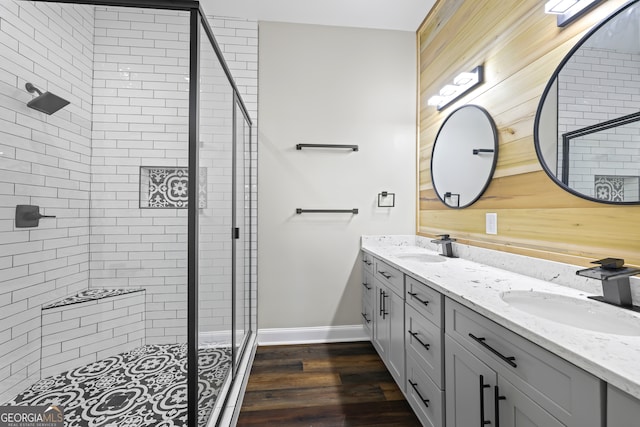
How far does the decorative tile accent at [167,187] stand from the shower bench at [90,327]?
19.0 inches

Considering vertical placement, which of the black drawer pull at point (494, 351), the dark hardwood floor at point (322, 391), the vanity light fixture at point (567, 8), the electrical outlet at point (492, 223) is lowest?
the dark hardwood floor at point (322, 391)

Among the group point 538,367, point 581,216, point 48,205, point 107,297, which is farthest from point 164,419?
point 581,216

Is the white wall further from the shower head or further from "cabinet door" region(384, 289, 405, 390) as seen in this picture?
the shower head

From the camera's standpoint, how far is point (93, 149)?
55.7 inches

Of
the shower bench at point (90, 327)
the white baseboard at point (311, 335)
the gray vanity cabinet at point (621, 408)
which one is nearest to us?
the gray vanity cabinet at point (621, 408)

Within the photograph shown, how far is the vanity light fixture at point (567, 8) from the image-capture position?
119 centimetres

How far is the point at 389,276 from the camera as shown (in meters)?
1.98

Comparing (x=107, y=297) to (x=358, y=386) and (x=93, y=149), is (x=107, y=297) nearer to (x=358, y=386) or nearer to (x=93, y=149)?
(x=93, y=149)

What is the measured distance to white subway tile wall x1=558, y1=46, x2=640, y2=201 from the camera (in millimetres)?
1037

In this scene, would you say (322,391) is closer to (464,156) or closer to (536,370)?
(536,370)

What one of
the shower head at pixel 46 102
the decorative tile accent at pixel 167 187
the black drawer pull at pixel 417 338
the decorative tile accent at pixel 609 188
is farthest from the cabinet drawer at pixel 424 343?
the shower head at pixel 46 102

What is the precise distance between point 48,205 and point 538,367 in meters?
1.96

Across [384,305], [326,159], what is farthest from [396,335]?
[326,159]

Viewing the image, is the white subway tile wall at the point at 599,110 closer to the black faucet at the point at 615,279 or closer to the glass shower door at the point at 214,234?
the black faucet at the point at 615,279
